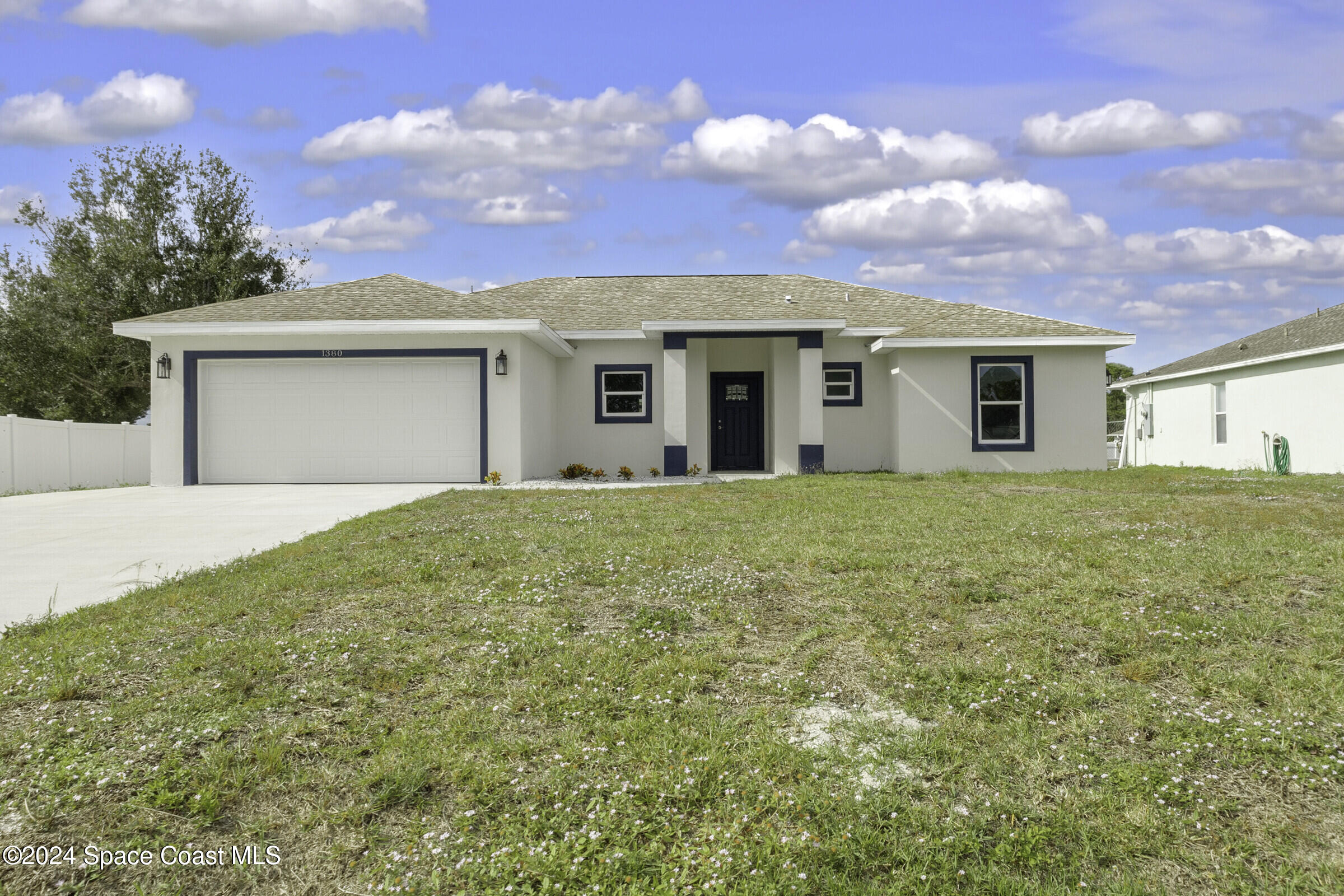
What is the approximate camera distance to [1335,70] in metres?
14.1

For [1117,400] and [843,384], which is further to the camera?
[1117,400]

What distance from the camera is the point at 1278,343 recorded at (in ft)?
64.5

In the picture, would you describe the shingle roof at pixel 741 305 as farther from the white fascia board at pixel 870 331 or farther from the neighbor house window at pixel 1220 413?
the neighbor house window at pixel 1220 413

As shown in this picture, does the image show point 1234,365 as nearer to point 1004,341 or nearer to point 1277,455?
point 1277,455

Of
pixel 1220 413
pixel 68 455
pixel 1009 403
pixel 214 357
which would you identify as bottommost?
pixel 68 455

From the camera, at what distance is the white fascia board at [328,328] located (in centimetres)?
1462

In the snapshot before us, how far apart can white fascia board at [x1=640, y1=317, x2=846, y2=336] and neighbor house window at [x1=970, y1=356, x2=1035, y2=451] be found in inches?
128

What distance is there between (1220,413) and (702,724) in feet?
72.7

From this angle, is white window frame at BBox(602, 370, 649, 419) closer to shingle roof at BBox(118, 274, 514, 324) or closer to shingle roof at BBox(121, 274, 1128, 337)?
shingle roof at BBox(121, 274, 1128, 337)

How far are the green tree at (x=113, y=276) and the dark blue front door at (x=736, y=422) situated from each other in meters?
16.8

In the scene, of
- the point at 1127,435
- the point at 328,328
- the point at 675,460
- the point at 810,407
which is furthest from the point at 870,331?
the point at 1127,435

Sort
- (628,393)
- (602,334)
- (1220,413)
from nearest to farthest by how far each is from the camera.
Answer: (602,334), (628,393), (1220,413)

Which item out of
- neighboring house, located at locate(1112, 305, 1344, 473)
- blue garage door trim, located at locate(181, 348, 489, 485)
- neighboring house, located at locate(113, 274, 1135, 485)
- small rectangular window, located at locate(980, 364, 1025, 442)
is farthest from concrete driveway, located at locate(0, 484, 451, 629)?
neighboring house, located at locate(1112, 305, 1344, 473)

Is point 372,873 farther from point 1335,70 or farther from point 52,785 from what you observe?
point 1335,70
